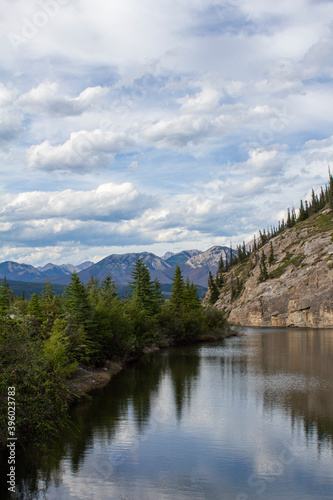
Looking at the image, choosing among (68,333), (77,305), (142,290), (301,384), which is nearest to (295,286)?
(142,290)

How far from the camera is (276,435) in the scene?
84.5 feet

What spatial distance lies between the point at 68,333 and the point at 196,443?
63.7 ft

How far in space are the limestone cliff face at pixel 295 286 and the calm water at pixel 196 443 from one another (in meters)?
91.8

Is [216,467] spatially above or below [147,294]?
below

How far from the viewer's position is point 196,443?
80.9 ft

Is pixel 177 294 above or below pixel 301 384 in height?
above

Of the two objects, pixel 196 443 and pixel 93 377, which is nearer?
pixel 196 443

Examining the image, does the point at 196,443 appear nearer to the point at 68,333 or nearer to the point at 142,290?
the point at 68,333

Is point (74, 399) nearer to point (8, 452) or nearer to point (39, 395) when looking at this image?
point (8, 452)

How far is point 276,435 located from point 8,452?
1593cm

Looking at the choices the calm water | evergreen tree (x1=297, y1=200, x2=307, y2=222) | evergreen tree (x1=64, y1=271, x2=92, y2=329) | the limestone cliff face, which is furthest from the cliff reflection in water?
evergreen tree (x1=297, y1=200, x2=307, y2=222)

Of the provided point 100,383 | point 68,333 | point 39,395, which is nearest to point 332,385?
point 100,383

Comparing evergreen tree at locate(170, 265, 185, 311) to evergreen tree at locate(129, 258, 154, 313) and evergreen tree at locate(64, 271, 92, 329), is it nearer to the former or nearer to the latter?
evergreen tree at locate(129, 258, 154, 313)

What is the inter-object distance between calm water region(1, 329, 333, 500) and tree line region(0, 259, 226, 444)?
255cm
